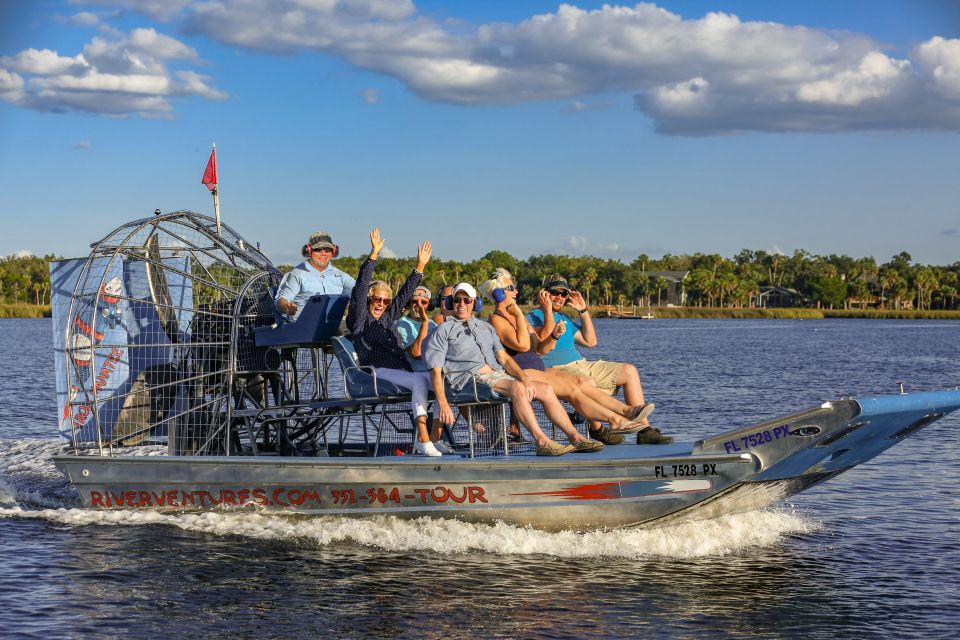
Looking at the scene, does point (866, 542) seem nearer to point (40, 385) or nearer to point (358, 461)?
point (358, 461)

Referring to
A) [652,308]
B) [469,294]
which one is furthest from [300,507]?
[652,308]

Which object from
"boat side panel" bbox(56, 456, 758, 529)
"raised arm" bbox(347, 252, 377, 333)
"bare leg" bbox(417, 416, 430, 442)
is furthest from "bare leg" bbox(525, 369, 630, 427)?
"raised arm" bbox(347, 252, 377, 333)

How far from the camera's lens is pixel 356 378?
11.5 meters

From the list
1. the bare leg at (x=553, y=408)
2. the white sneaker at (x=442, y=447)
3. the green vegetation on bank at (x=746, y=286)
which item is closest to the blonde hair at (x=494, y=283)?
the bare leg at (x=553, y=408)

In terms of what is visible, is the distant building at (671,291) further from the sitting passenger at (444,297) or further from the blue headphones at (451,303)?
the blue headphones at (451,303)

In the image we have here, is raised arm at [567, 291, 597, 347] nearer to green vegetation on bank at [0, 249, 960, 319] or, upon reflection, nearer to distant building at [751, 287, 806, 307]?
green vegetation on bank at [0, 249, 960, 319]

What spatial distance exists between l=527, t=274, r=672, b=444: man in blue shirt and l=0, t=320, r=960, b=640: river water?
1286 millimetres

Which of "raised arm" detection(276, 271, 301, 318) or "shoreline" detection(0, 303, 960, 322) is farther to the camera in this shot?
"shoreline" detection(0, 303, 960, 322)

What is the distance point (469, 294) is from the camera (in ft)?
35.3

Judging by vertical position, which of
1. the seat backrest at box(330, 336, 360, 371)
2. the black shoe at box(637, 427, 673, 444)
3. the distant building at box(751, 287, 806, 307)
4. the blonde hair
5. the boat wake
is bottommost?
the boat wake

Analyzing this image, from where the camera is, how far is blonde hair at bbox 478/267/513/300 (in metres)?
11.0

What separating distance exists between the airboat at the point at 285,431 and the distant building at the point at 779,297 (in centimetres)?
15837

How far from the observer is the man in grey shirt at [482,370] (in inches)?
419

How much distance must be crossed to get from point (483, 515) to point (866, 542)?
4.43 m
